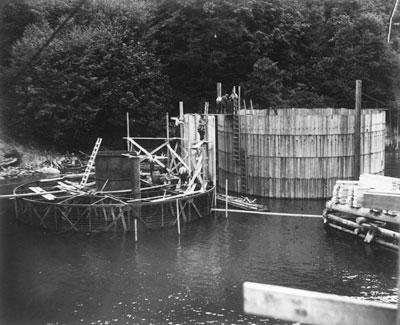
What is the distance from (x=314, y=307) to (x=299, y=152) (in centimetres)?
2687

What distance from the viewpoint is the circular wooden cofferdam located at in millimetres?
29266

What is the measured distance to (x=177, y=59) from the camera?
1901 inches

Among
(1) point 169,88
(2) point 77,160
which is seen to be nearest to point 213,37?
(1) point 169,88

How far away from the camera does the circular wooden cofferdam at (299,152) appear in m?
29.3

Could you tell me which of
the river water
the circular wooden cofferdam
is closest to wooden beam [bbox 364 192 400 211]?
the river water

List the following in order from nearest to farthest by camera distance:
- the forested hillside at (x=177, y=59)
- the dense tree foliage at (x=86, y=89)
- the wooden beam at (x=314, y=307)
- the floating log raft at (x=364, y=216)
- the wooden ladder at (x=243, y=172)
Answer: the wooden beam at (x=314, y=307), the floating log raft at (x=364, y=216), the wooden ladder at (x=243, y=172), the dense tree foliage at (x=86, y=89), the forested hillside at (x=177, y=59)

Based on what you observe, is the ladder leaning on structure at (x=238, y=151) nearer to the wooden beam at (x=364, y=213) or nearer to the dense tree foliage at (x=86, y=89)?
the wooden beam at (x=364, y=213)

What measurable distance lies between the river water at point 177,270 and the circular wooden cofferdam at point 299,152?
540 cm

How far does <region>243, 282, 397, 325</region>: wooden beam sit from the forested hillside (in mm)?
42831

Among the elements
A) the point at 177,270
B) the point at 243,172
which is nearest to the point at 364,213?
the point at 177,270

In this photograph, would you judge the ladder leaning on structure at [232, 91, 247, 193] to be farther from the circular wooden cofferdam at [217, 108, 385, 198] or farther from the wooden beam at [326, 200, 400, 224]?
the wooden beam at [326, 200, 400, 224]

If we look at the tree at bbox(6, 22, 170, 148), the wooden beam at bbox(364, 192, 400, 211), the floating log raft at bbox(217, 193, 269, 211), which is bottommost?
the floating log raft at bbox(217, 193, 269, 211)

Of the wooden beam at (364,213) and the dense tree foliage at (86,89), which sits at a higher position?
the dense tree foliage at (86,89)

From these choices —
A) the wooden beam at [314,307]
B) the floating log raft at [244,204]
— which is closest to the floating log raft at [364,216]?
the floating log raft at [244,204]
